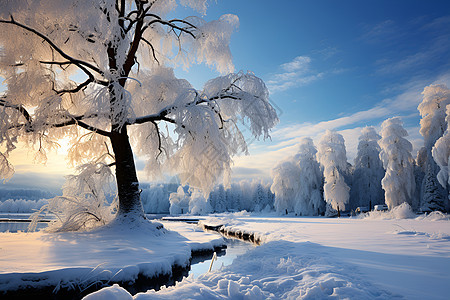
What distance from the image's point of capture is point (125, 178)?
904 centimetres

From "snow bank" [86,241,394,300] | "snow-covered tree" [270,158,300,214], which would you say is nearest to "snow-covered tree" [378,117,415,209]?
"snow-covered tree" [270,158,300,214]

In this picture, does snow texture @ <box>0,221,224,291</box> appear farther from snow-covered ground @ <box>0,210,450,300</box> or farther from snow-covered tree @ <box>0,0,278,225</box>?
snow-covered tree @ <box>0,0,278,225</box>

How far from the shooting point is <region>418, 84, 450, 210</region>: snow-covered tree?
2189 cm

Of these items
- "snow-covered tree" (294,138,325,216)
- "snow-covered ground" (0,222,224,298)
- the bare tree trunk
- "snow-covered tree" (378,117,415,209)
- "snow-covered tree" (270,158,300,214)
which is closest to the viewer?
"snow-covered ground" (0,222,224,298)

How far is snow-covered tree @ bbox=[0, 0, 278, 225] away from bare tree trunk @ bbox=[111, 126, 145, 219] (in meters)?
0.04

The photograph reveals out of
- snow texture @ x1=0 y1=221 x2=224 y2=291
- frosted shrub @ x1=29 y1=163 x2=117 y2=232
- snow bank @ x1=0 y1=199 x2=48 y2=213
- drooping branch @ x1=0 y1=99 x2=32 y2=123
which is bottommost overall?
snow bank @ x1=0 y1=199 x2=48 y2=213

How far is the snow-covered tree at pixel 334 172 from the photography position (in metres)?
28.4

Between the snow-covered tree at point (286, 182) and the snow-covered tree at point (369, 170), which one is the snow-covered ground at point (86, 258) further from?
the snow-covered tree at point (369, 170)

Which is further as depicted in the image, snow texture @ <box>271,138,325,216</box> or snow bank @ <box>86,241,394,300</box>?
snow texture @ <box>271,138,325,216</box>

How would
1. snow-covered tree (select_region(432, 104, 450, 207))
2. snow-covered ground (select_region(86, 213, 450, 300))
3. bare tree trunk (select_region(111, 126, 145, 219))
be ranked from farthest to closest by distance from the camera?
snow-covered tree (select_region(432, 104, 450, 207)) → bare tree trunk (select_region(111, 126, 145, 219)) → snow-covered ground (select_region(86, 213, 450, 300))

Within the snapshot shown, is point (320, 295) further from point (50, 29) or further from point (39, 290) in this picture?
point (50, 29)

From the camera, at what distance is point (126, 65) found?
31.9 feet

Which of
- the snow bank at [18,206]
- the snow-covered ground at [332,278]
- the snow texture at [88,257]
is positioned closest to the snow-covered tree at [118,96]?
the snow texture at [88,257]

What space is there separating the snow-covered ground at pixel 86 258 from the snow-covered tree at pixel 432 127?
2514 cm
